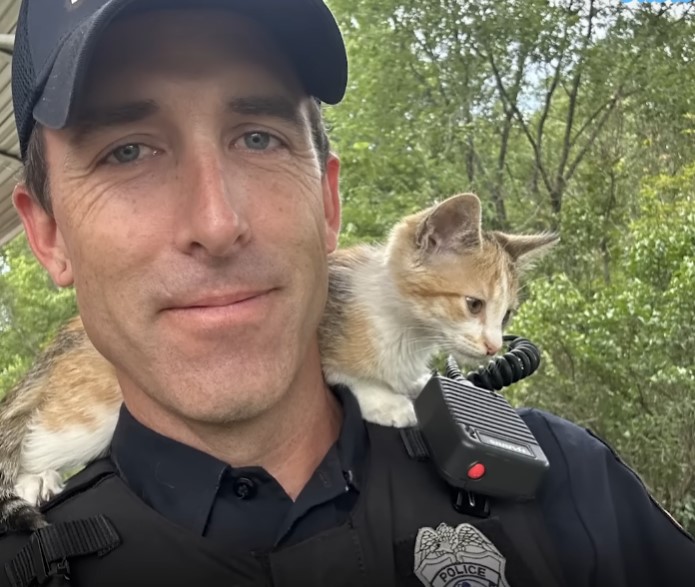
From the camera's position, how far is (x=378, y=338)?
6.21 feet

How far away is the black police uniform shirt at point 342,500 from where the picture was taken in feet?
3.71

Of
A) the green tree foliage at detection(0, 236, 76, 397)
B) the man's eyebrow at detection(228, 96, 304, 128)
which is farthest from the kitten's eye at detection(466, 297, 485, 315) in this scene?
the green tree foliage at detection(0, 236, 76, 397)

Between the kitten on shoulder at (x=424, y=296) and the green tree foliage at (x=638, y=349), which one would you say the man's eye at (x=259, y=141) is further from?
the green tree foliage at (x=638, y=349)

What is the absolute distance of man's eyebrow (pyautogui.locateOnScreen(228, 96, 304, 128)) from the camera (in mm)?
1118

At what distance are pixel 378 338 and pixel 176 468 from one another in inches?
31.7

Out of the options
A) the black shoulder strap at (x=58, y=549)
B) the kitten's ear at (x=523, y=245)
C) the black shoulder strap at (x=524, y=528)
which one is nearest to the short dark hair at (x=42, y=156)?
the black shoulder strap at (x=58, y=549)

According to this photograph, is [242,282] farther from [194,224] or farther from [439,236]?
[439,236]

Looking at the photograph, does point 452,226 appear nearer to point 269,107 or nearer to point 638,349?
point 269,107

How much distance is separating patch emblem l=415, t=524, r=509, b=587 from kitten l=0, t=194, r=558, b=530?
0.99ft

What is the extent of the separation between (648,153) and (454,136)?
6.41ft

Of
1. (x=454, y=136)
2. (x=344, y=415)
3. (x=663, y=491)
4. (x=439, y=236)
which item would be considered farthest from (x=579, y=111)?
(x=344, y=415)

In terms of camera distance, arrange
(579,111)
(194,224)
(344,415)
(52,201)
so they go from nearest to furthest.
A: 1. (194,224)
2. (52,201)
3. (344,415)
4. (579,111)

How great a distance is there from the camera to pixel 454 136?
7.90 m

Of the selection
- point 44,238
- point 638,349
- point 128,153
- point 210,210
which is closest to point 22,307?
point 638,349
